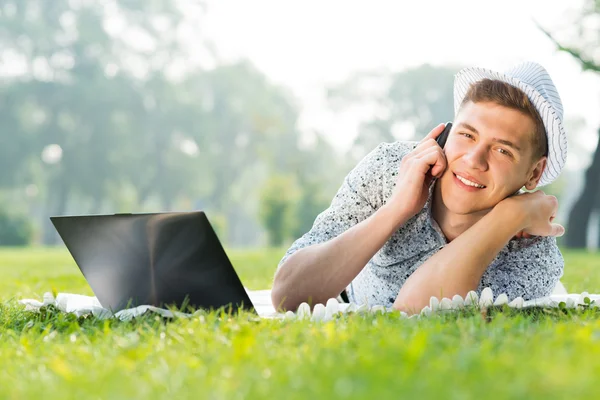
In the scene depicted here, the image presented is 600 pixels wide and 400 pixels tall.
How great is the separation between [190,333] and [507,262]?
200cm

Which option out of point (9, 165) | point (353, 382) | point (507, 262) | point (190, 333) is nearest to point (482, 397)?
point (353, 382)

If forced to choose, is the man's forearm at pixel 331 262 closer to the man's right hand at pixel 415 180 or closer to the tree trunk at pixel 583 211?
the man's right hand at pixel 415 180

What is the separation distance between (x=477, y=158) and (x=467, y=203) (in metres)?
0.27

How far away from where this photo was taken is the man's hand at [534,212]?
11.5 feet

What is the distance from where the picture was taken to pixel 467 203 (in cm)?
352

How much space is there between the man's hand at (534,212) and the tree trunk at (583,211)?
55.6ft

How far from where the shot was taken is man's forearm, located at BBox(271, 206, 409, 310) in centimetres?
344

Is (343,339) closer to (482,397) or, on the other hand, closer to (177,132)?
(482,397)

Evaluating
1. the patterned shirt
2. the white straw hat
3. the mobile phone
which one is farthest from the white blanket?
the mobile phone

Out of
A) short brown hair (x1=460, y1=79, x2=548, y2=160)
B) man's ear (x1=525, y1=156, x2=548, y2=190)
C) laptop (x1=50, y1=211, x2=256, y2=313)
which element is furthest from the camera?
man's ear (x1=525, y1=156, x2=548, y2=190)

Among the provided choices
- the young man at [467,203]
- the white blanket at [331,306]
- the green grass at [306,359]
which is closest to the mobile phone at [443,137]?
the young man at [467,203]

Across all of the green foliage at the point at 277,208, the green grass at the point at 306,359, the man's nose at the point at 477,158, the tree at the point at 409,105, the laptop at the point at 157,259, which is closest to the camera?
the green grass at the point at 306,359

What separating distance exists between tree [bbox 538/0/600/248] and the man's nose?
16.6 m

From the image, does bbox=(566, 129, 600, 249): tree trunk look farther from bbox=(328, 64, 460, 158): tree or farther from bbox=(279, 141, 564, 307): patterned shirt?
bbox=(328, 64, 460, 158): tree
